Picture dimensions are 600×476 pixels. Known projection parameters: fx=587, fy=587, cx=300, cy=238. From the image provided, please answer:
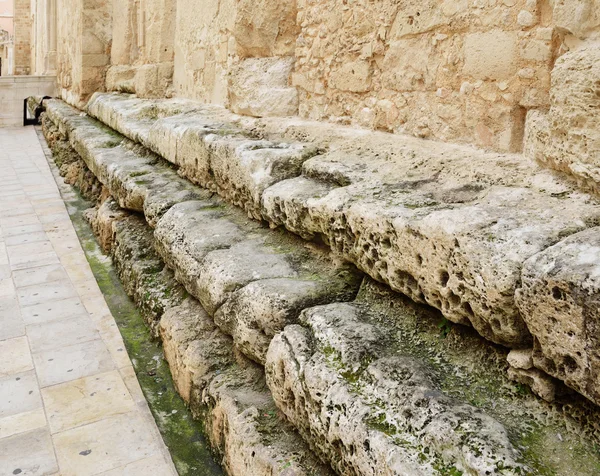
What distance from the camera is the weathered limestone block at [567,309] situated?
1225 millimetres

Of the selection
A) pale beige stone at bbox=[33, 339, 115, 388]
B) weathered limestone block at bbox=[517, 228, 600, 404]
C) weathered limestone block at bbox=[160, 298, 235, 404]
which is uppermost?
weathered limestone block at bbox=[517, 228, 600, 404]

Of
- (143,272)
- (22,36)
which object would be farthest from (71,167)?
(22,36)

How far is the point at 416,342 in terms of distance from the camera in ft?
5.94

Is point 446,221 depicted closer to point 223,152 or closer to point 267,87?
point 223,152

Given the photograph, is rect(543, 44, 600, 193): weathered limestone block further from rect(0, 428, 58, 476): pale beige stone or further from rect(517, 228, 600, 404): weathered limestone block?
rect(0, 428, 58, 476): pale beige stone

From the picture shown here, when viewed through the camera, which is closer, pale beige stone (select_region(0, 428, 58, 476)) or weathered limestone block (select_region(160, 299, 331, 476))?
weathered limestone block (select_region(160, 299, 331, 476))

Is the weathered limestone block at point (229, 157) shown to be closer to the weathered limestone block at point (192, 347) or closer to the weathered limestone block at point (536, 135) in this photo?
the weathered limestone block at point (192, 347)

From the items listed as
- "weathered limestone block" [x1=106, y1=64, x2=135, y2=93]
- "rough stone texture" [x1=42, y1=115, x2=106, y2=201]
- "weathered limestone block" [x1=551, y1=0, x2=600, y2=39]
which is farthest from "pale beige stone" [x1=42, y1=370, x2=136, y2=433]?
"weathered limestone block" [x1=106, y1=64, x2=135, y2=93]

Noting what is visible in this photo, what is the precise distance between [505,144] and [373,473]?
1.36 meters

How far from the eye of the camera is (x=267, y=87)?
12.6 ft

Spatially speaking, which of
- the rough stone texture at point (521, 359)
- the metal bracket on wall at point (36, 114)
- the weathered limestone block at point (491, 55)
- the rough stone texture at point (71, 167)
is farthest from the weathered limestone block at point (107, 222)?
the metal bracket on wall at point (36, 114)

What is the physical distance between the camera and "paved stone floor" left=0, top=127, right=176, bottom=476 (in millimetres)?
2293

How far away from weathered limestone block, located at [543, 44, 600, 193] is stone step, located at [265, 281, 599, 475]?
1.99 feet

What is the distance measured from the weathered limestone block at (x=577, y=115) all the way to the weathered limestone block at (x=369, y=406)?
2.47 feet
